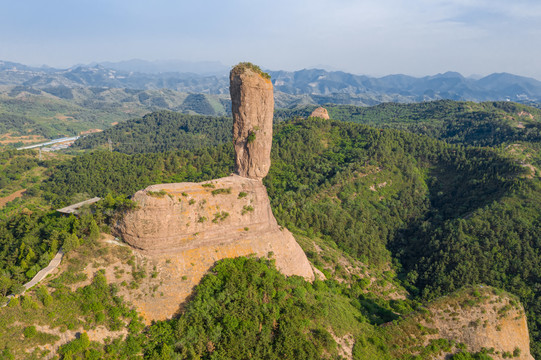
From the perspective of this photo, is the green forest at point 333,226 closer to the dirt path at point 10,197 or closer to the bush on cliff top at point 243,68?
the dirt path at point 10,197

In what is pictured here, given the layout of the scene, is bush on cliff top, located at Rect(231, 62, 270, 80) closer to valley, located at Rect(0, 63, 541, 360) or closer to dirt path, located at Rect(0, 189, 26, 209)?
valley, located at Rect(0, 63, 541, 360)

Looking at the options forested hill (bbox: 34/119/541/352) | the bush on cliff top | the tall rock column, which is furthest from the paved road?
forested hill (bbox: 34/119/541/352)

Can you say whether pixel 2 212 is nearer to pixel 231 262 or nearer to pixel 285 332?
pixel 231 262

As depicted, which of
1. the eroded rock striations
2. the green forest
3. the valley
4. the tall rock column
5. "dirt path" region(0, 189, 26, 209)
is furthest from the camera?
"dirt path" region(0, 189, 26, 209)

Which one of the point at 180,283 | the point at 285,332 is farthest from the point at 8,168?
the point at 285,332

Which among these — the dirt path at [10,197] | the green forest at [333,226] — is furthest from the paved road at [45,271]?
the dirt path at [10,197]

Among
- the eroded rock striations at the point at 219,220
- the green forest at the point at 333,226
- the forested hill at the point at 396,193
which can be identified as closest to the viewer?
the green forest at the point at 333,226
